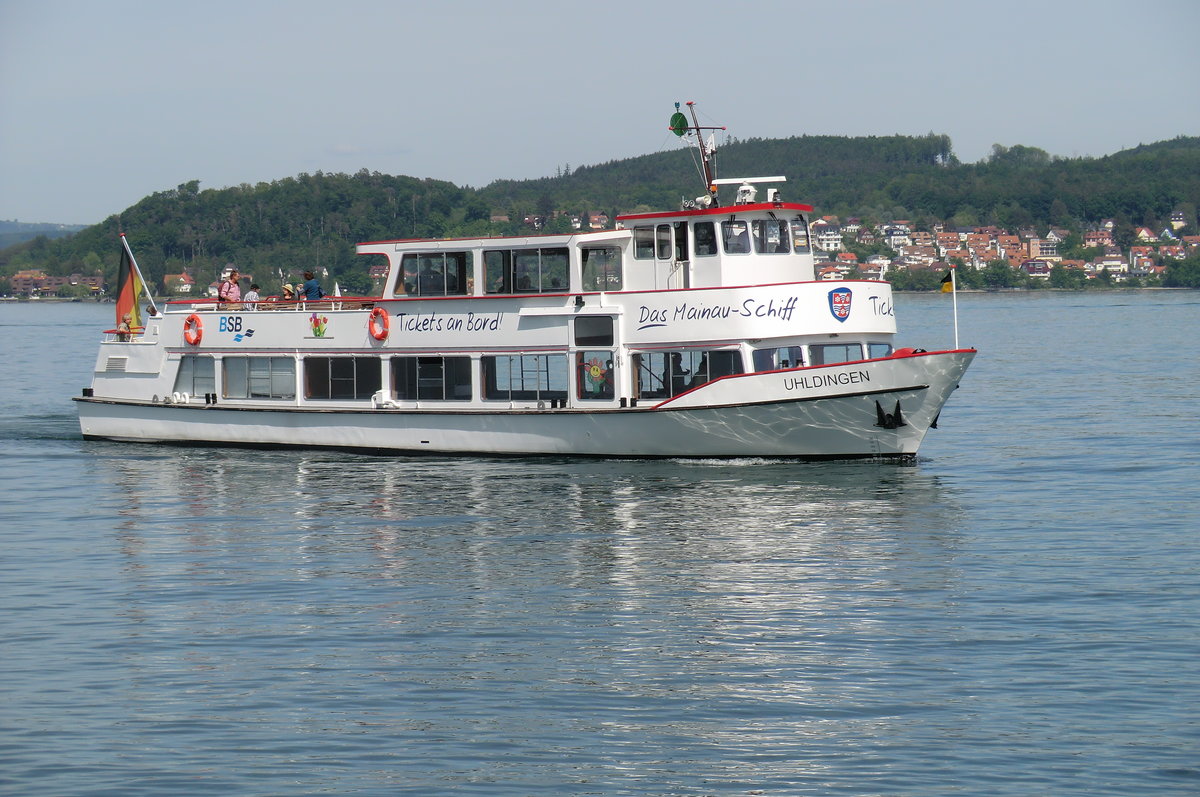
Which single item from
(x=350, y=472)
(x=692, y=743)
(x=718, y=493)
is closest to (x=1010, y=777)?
(x=692, y=743)

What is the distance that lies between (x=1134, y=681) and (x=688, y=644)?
4.69m

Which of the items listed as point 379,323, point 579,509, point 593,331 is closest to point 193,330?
point 379,323

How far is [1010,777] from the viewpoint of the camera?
492 inches

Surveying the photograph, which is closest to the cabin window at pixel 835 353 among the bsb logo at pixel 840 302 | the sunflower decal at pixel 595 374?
the bsb logo at pixel 840 302

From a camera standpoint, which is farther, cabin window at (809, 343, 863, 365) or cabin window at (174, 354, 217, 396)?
cabin window at (174, 354, 217, 396)

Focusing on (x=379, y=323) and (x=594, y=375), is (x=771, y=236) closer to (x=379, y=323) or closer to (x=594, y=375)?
(x=594, y=375)

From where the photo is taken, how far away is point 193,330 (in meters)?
34.4

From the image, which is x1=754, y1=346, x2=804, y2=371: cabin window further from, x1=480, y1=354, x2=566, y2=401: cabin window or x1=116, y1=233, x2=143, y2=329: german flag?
x1=116, y1=233, x2=143, y2=329: german flag

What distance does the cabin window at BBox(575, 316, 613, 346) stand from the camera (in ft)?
97.0

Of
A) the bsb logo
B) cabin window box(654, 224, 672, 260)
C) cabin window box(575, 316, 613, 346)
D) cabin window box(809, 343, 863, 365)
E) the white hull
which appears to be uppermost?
cabin window box(654, 224, 672, 260)

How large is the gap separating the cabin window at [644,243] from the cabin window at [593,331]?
1517 millimetres

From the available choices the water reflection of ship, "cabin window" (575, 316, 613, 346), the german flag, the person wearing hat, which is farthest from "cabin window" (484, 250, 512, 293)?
the german flag

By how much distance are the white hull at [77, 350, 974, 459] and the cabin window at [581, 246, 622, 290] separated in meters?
2.65

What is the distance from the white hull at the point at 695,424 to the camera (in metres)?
27.6
